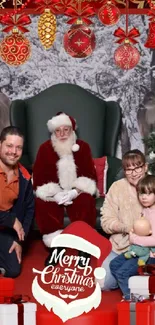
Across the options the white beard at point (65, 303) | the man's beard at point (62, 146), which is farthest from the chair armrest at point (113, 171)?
the white beard at point (65, 303)

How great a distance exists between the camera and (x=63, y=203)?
8656mm

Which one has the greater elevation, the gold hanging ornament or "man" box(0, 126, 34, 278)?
the gold hanging ornament

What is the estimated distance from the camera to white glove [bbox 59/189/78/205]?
28.3ft

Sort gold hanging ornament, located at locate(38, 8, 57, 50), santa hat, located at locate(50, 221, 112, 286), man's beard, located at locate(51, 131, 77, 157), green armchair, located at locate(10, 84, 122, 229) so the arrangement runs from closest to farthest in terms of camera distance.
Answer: santa hat, located at locate(50, 221, 112, 286) → gold hanging ornament, located at locate(38, 8, 57, 50) → man's beard, located at locate(51, 131, 77, 157) → green armchair, located at locate(10, 84, 122, 229)

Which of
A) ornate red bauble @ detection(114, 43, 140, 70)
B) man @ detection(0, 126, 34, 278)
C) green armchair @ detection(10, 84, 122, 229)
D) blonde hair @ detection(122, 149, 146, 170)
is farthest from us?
green armchair @ detection(10, 84, 122, 229)

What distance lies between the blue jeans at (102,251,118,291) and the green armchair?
2.44 metres

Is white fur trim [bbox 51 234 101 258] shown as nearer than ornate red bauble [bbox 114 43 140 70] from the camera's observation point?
Yes

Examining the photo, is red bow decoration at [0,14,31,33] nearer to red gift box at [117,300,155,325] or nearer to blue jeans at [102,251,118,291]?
blue jeans at [102,251,118,291]

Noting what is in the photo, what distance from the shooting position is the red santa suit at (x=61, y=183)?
8641 millimetres

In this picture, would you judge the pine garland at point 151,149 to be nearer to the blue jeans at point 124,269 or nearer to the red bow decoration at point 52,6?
the red bow decoration at point 52,6

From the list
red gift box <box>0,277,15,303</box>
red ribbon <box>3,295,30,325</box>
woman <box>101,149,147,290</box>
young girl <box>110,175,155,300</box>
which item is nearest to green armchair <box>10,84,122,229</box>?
woman <box>101,149,147,290</box>

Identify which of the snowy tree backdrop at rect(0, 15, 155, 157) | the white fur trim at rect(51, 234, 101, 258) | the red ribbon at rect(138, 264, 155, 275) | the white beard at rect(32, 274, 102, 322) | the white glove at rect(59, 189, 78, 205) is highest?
the snowy tree backdrop at rect(0, 15, 155, 157)

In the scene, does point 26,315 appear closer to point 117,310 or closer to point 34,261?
point 117,310

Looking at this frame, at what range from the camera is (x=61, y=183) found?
8859 millimetres
